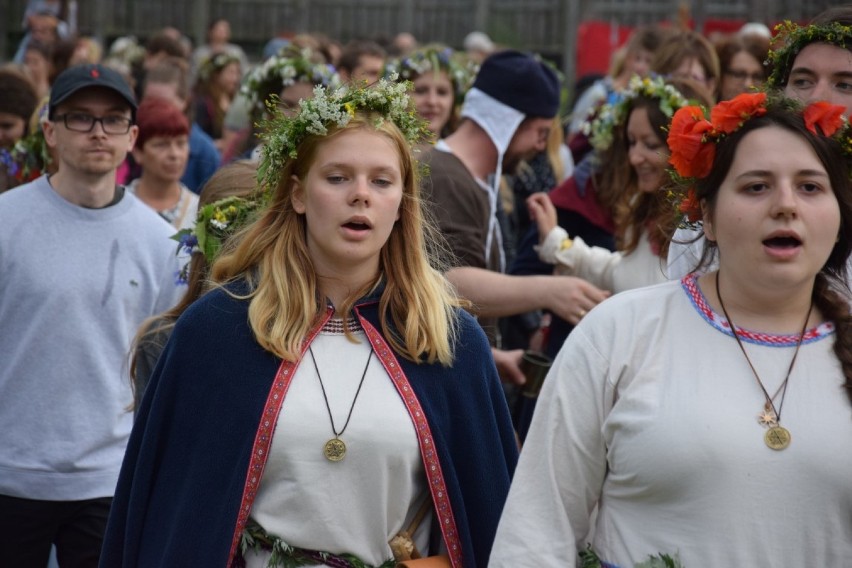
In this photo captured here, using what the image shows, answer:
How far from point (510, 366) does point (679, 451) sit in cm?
304

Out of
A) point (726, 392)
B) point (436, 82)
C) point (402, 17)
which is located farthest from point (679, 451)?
point (402, 17)

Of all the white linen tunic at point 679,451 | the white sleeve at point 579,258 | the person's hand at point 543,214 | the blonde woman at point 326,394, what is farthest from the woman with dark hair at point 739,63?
the white linen tunic at point 679,451

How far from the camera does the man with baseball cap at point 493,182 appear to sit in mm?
6156

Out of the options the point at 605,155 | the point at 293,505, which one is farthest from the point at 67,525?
the point at 605,155

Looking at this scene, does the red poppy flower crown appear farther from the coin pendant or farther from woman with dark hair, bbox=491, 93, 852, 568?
the coin pendant

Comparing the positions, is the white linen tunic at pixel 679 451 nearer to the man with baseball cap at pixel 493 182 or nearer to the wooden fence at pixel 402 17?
the man with baseball cap at pixel 493 182

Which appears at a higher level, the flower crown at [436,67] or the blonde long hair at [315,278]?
the flower crown at [436,67]

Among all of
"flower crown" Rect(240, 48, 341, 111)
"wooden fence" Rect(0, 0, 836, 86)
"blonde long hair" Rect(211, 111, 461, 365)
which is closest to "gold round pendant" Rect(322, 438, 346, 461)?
"blonde long hair" Rect(211, 111, 461, 365)

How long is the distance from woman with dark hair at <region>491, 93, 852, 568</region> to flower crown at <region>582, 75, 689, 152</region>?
3.01m

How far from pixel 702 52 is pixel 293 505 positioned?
5.29 metres

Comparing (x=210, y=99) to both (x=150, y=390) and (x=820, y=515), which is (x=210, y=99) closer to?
(x=150, y=390)

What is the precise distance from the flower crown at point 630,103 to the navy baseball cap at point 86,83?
7.67ft

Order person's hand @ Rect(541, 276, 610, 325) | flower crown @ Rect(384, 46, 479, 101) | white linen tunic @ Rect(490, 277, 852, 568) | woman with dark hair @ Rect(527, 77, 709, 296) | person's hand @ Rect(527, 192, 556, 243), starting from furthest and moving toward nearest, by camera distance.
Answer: flower crown @ Rect(384, 46, 479, 101)
person's hand @ Rect(527, 192, 556, 243)
woman with dark hair @ Rect(527, 77, 709, 296)
person's hand @ Rect(541, 276, 610, 325)
white linen tunic @ Rect(490, 277, 852, 568)

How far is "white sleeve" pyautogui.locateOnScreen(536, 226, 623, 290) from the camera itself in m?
6.38
